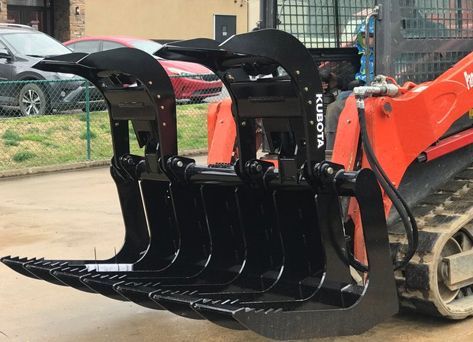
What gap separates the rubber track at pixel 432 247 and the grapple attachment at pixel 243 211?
53 cm

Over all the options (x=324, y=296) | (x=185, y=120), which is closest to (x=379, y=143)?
(x=324, y=296)

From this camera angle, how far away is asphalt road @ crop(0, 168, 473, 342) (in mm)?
4738

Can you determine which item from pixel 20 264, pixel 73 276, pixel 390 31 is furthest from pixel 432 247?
pixel 20 264

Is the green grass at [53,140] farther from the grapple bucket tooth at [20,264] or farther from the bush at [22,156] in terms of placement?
the grapple bucket tooth at [20,264]

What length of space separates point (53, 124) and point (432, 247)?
901 cm

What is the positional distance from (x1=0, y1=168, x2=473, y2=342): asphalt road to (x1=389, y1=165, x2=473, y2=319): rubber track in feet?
0.50

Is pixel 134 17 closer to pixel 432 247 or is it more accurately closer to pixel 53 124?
pixel 53 124

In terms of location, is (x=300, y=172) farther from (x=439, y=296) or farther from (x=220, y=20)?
(x=220, y=20)

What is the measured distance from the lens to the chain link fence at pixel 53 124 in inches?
→ 463

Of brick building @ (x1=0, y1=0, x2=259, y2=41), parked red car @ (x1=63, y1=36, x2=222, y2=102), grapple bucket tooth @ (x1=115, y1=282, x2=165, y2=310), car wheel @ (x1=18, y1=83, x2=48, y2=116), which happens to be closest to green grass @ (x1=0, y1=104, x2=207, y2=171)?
car wheel @ (x1=18, y1=83, x2=48, y2=116)

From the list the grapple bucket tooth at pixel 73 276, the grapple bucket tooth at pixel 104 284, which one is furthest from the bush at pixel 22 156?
the grapple bucket tooth at pixel 104 284

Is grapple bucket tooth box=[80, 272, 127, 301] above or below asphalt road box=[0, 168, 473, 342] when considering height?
above

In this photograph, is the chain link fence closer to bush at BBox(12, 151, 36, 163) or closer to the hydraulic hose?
bush at BBox(12, 151, 36, 163)

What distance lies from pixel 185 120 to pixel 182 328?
351 inches
